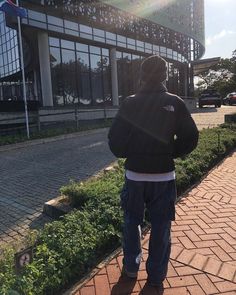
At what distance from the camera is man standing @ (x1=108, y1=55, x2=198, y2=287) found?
2879 mm

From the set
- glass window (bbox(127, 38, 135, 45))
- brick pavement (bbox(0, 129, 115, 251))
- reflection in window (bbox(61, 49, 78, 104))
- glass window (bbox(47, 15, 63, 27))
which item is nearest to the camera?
brick pavement (bbox(0, 129, 115, 251))

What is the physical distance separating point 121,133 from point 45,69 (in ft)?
62.1

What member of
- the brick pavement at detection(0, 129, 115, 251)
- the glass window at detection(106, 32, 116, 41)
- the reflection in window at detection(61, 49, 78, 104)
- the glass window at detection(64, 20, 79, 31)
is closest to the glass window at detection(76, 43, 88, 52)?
the reflection in window at detection(61, 49, 78, 104)

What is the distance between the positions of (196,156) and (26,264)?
16.9 feet

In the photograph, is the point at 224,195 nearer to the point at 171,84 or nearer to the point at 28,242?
the point at 28,242

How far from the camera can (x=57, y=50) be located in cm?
2195

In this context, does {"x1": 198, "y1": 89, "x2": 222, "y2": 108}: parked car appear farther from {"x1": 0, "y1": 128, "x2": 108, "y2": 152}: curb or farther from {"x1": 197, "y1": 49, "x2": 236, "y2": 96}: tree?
{"x1": 197, "y1": 49, "x2": 236, "y2": 96}: tree

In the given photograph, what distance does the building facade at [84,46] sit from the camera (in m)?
20.9

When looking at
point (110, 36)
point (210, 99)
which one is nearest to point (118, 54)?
point (110, 36)

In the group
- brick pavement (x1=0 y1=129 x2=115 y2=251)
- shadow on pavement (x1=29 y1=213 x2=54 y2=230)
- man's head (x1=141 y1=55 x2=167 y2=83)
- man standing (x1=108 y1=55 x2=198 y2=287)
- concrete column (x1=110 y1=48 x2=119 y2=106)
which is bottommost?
shadow on pavement (x1=29 y1=213 x2=54 y2=230)

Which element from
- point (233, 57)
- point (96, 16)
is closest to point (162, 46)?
point (96, 16)

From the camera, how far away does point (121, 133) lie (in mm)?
2930

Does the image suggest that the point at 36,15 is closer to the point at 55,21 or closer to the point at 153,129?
the point at 55,21

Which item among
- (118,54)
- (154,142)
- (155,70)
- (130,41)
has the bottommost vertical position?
(154,142)
